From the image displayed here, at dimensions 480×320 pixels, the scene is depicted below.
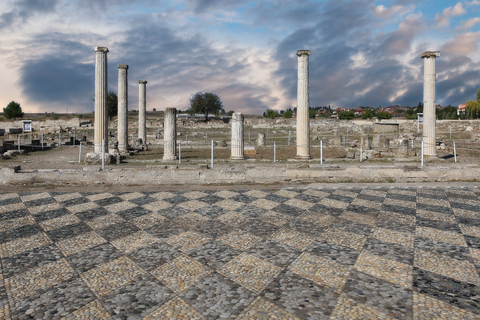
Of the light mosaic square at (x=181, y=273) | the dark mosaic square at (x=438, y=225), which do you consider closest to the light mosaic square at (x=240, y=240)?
the light mosaic square at (x=181, y=273)

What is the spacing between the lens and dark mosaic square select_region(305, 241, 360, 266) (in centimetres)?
388

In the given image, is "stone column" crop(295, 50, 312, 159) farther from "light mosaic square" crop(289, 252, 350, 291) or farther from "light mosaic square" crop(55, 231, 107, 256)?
"light mosaic square" crop(55, 231, 107, 256)

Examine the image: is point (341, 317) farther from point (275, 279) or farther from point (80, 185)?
point (80, 185)

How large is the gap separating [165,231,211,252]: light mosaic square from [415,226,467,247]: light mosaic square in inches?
121

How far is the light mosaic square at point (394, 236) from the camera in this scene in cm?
445

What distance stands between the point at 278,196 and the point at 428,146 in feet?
36.9

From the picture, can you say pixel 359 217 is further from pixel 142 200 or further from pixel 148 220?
pixel 142 200

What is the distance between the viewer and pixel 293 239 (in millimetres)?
4586

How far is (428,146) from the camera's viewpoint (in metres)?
15.2

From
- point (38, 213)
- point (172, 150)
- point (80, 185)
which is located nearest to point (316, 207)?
point (38, 213)

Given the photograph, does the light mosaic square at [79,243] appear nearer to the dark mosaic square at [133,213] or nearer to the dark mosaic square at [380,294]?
the dark mosaic square at [133,213]

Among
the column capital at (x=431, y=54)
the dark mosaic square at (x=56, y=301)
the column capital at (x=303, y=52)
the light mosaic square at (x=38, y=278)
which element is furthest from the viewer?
the column capital at (x=431, y=54)

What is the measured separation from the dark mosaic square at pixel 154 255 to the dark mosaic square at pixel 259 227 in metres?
1.23

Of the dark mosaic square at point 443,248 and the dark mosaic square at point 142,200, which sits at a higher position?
the dark mosaic square at point 142,200
